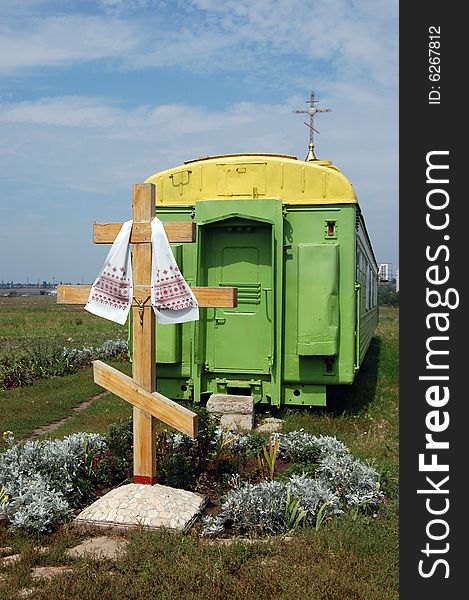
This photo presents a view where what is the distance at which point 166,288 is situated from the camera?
5.81 meters

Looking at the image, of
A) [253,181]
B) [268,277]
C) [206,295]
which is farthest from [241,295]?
[206,295]

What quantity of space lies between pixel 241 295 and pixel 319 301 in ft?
3.52

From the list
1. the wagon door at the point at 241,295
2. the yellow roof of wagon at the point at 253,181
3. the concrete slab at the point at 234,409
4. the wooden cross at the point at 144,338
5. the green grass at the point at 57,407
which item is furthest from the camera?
the green grass at the point at 57,407

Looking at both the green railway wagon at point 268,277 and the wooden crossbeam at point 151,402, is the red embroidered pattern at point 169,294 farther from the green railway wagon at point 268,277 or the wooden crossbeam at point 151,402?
the green railway wagon at point 268,277

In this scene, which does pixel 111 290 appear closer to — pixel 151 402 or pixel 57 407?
pixel 151 402

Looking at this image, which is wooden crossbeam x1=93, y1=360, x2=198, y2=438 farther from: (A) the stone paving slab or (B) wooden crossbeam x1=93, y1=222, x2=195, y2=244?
(B) wooden crossbeam x1=93, y1=222, x2=195, y2=244

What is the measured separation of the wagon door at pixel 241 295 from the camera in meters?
9.30

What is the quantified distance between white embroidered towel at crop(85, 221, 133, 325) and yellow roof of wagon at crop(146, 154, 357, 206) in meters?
3.76

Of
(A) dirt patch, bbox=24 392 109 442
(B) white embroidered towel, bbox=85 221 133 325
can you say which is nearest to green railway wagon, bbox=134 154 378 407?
(A) dirt patch, bbox=24 392 109 442

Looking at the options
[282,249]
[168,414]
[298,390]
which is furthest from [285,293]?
[168,414]

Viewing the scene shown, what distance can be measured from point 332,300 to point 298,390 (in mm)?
1337

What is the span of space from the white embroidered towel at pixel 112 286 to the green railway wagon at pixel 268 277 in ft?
11.3

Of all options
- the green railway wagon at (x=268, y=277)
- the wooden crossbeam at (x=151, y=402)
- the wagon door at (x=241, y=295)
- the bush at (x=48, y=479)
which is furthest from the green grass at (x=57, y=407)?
the wooden crossbeam at (x=151, y=402)

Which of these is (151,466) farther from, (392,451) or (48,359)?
(48,359)
